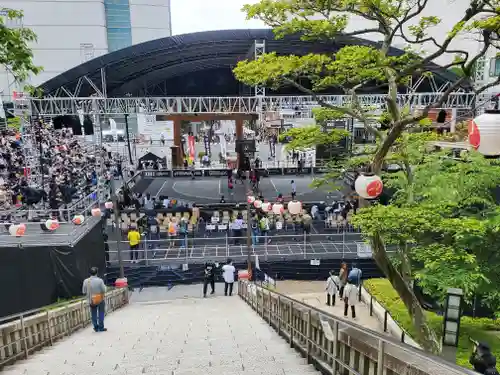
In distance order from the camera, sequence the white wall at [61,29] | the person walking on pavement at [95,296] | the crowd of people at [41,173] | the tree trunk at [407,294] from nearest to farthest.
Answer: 1. the person walking on pavement at [95,296]
2. the tree trunk at [407,294]
3. the crowd of people at [41,173]
4. the white wall at [61,29]

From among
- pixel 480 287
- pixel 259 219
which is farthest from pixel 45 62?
pixel 480 287

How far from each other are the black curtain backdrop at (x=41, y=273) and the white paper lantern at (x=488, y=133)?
392 inches

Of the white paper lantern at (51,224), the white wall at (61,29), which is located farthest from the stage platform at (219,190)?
the white wall at (61,29)

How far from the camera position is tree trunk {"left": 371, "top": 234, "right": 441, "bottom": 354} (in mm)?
7234

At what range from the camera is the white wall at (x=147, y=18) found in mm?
47594

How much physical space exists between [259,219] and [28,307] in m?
9.91

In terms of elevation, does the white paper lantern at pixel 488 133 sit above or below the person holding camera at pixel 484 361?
above

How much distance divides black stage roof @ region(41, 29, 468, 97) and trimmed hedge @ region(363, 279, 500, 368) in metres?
12.0

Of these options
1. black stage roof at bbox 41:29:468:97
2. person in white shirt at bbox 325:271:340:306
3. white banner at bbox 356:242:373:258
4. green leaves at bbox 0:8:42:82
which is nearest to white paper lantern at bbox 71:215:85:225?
person in white shirt at bbox 325:271:340:306

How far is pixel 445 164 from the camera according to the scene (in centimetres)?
1135

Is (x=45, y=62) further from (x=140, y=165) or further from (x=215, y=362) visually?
(x=215, y=362)

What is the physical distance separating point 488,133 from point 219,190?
23.1m

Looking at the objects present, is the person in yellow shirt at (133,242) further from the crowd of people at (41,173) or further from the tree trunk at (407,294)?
the tree trunk at (407,294)

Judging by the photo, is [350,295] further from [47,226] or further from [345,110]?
[47,226]
